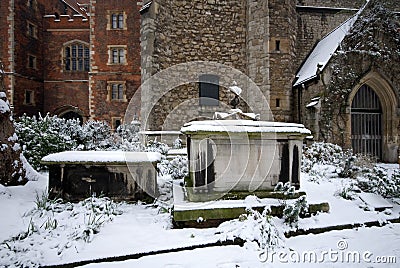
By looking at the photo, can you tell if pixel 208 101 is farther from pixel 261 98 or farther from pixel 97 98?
pixel 97 98

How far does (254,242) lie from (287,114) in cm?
914

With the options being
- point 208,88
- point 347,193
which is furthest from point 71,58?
point 347,193

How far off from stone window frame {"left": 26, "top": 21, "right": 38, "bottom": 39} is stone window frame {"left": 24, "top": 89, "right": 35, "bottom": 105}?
4.22 metres

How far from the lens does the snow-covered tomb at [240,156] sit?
4.23 meters

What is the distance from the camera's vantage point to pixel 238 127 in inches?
171

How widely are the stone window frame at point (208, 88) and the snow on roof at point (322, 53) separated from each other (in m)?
3.49

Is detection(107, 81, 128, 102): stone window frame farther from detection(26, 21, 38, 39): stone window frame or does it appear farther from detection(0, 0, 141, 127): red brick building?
detection(26, 21, 38, 39): stone window frame

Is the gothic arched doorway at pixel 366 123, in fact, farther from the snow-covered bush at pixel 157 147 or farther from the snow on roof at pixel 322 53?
the snow-covered bush at pixel 157 147

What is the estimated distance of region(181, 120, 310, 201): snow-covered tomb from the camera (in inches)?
167

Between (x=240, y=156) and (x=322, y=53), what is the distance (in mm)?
9200

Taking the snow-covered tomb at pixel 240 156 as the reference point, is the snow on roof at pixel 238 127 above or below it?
above

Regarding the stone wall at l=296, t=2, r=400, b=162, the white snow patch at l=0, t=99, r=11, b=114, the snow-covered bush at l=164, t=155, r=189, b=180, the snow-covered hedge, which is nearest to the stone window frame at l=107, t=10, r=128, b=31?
the snow-covered hedge

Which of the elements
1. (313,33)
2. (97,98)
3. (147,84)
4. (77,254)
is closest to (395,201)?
(77,254)

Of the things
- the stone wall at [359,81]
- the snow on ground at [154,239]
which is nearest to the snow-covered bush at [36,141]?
the snow on ground at [154,239]
